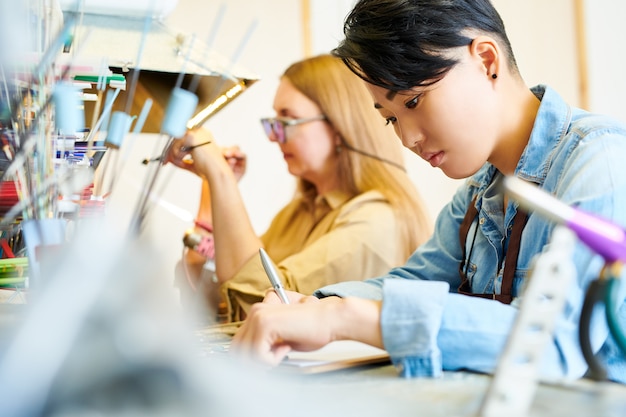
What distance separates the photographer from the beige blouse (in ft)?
5.82

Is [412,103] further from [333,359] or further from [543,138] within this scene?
[333,359]

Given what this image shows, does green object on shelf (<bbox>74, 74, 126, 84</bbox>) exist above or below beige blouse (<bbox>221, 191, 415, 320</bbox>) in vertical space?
above

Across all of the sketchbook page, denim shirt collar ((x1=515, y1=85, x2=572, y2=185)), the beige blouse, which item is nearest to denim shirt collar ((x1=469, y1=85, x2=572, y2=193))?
denim shirt collar ((x1=515, y1=85, x2=572, y2=185))

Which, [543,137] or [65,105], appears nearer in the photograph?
[65,105]

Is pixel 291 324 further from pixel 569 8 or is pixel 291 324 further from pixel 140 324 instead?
pixel 569 8

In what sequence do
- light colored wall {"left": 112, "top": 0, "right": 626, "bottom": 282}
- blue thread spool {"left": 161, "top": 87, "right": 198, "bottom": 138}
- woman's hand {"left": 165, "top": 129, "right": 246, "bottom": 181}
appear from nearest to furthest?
blue thread spool {"left": 161, "top": 87, "right": 198, "bottom": 138} → woman's hand {"left": 165, "top": 129, "right": 246, "bottom": 181} → light colored wall {"left": 112, "top": 0, "right": 626, "bottom": 282}

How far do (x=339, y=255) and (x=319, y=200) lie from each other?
364 millimetres

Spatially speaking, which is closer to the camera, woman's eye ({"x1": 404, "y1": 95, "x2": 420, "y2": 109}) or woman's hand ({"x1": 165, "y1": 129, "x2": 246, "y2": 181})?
woman's eye ({"x1": 404, "y1": 95, "x2": 420, "y2": 109})

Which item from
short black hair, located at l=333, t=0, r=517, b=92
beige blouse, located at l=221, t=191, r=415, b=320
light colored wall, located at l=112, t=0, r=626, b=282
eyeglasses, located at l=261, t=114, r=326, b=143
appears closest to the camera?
short black hair, located at l=333, t=0, r=517, b=92

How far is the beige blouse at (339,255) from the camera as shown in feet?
5.82

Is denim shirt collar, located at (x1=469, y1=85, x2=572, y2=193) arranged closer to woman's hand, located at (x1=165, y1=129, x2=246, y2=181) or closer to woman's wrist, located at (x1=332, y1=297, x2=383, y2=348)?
woman's wrist, located at (x1=332, y1=297, x2=383, y2=348)

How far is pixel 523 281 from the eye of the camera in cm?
96

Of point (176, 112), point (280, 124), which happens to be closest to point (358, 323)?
point (176, 112)

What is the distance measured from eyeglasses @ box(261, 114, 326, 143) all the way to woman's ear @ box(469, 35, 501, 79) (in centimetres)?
105
